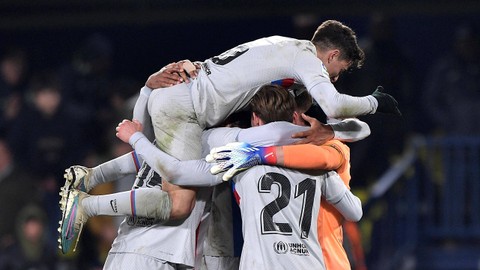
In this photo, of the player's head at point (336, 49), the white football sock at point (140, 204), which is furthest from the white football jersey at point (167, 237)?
the player's head at point (336, 49)

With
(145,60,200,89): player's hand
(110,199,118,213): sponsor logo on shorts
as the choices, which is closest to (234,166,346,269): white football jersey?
(110,199,118,213): sponsor logo on shorts

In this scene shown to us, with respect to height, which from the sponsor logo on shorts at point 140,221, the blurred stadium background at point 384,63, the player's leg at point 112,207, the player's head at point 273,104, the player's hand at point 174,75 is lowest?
the blurred stadium background at point 384,63

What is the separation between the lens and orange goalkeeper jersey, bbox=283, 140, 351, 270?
A: 4.84 meters

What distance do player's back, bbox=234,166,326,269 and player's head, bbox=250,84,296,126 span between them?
0.25m

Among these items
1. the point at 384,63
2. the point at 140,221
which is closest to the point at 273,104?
the point at 140,221

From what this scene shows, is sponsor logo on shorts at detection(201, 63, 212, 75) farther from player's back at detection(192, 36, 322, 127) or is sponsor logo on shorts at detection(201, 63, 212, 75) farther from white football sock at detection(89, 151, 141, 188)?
white football sock at detection(89, 151, 141, 188)

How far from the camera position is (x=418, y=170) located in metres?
8.98

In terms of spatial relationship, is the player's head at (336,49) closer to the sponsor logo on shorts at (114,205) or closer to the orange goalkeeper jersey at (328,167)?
the orange goalkeeper jersey at (328,167)

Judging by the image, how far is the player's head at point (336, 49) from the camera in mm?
5344

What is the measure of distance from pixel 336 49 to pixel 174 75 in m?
0.78

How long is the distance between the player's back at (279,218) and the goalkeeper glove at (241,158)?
0.04 metres

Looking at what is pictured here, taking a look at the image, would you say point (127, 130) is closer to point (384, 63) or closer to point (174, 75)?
point (174, 75)

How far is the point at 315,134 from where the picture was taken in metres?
5.03

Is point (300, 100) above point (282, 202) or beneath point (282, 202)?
above
